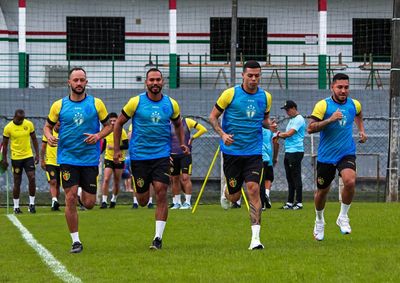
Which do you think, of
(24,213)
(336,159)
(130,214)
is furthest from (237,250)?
(24,213)

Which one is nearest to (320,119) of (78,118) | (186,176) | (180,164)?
(78,118)

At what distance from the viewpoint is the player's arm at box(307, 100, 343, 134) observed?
40.1 ft

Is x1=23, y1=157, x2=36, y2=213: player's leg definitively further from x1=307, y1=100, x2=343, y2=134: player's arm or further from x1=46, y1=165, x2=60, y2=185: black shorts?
x1=307, y1=100, x2=343, y2=134: player's arm

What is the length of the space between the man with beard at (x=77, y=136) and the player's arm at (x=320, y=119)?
2.51 m

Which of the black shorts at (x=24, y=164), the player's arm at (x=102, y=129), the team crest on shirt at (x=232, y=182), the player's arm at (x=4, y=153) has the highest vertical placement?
the player's arm at (x=102, y=129)

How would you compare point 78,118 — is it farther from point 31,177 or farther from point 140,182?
point 31,177

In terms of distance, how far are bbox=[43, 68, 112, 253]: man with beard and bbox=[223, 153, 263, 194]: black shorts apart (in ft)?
5.02

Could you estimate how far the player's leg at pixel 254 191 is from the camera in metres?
11.4

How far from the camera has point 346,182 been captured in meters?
12.6

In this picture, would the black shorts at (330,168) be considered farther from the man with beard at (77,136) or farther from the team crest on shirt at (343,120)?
the man with beard at (77,136)

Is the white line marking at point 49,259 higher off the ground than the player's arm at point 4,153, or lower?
lower

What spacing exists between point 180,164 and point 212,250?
991cm

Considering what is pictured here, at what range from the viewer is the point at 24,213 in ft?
68.0

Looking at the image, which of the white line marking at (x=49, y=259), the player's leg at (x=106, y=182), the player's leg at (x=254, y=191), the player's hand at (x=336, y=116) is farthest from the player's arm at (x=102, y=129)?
the player's leg at (x=106, y=182)
